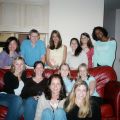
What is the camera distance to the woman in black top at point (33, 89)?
3.19 metres

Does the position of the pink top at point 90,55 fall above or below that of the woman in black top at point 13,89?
above

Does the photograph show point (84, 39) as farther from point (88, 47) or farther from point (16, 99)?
point (16, 99)

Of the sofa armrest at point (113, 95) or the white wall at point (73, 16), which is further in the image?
the white wall at point (73, 16)

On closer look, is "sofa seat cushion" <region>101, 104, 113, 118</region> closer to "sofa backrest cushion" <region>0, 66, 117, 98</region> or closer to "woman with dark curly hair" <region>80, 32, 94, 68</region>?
"sofa backrest cushion" <region>0, 66, 117, 98</region>

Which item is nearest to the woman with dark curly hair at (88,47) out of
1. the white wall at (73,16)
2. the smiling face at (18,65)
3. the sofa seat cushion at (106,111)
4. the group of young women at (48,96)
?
the white wall at (73,16)

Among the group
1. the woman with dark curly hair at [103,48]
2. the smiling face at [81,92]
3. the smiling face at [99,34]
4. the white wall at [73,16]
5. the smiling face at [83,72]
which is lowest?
the smiling face at [81,92]

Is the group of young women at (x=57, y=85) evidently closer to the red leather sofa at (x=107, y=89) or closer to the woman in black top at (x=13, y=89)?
the woman in black top at (x=13, y=89)

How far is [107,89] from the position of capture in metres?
3.86

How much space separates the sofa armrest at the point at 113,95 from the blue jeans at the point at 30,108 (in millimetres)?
1065

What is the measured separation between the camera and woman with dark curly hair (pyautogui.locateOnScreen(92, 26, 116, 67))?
455cm

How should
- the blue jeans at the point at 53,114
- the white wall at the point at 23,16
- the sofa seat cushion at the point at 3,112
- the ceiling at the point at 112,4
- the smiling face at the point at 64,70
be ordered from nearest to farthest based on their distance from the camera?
the blue jeans at the point at 53,114, the sofa seat cushion at the point at 3,112, the smiling face at the point at 64,70, the white wall at the point at 23,16, the ceiling at the point at 112,4

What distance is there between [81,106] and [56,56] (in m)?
2.03

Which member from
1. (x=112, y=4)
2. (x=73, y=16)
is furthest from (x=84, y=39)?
(x=112, y=4)

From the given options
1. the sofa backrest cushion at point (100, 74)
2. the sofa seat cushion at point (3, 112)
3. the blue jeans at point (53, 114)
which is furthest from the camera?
the sofa backrest cushion at point (100, 74)
